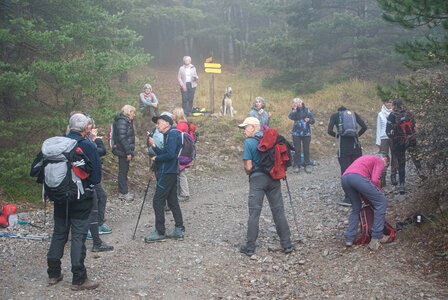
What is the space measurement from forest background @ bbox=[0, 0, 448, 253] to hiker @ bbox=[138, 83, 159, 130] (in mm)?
725

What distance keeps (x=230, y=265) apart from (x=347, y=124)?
4.12 metres

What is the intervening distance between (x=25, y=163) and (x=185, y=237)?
12.9 ft

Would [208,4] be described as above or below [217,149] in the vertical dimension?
above

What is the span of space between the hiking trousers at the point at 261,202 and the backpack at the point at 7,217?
169 inches

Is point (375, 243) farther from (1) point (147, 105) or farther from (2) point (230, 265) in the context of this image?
(1) point (147, 105)

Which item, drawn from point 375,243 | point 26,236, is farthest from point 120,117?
point 375,243

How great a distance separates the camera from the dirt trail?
4.96 meters

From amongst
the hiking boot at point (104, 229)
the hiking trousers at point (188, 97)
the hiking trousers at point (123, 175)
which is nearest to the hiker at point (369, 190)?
the hiking boot at point (104, 229)

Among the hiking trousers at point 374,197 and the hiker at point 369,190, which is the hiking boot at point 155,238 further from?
the hiking trousers at point 374,197

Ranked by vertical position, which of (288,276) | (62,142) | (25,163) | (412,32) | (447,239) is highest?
(412,32)

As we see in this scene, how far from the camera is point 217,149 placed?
43.5ft

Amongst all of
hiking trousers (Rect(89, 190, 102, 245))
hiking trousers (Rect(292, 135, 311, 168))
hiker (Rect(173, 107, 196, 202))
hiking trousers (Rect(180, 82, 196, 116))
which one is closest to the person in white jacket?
hiking trousers (Rect(292, 135, 311, 168))

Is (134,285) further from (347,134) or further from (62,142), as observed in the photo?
(347,134)

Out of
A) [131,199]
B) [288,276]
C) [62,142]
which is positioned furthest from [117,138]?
[288,276]
